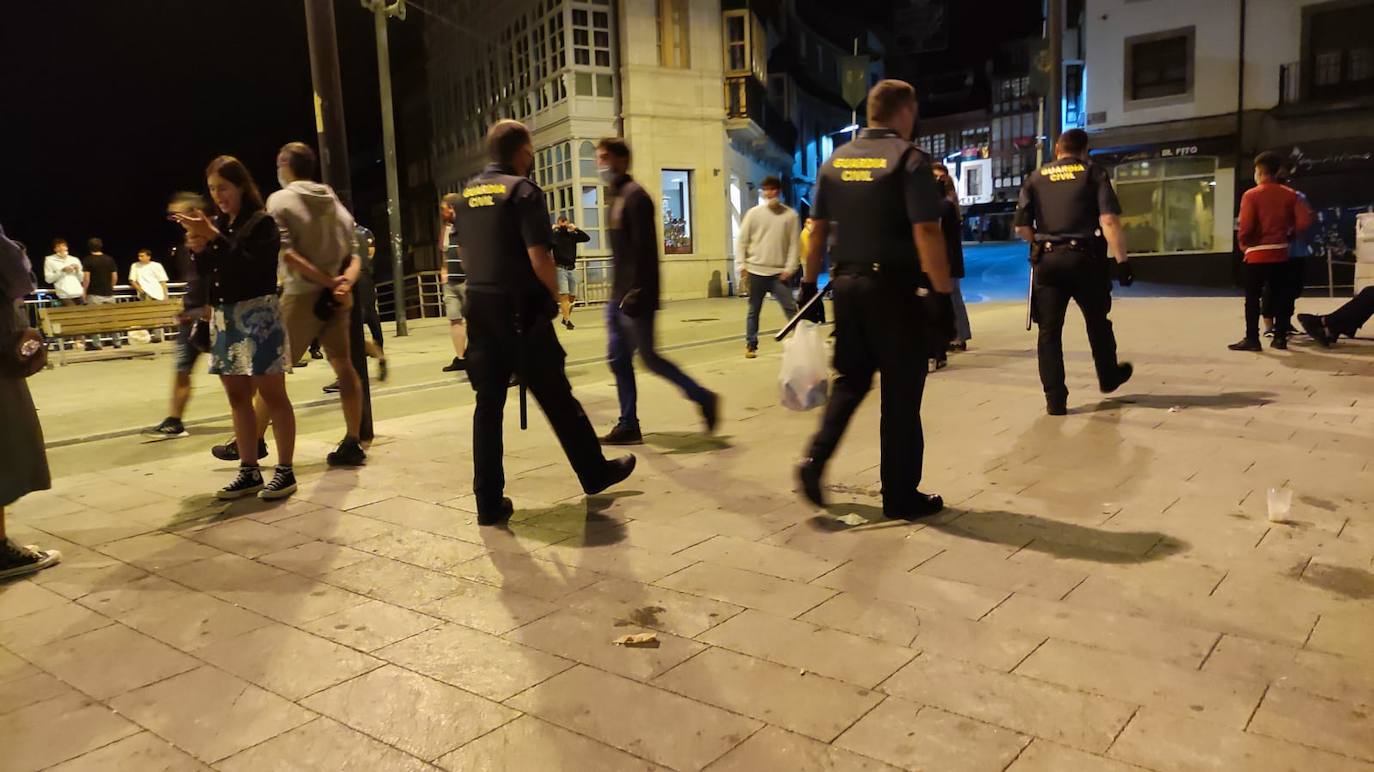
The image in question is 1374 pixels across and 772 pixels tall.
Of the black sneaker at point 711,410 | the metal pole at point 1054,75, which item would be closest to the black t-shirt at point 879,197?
the black sneaker at point 711,410

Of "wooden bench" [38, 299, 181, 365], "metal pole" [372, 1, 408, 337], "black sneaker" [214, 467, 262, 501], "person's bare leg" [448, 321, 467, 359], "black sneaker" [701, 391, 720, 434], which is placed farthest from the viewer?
"metal pole" [372, 1, 408, 337]

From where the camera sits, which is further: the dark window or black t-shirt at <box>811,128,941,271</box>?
the dark window

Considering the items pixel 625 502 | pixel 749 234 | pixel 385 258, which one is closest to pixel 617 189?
pixel 625 502

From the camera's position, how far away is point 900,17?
165ft

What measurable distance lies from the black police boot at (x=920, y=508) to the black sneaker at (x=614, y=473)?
1.34m

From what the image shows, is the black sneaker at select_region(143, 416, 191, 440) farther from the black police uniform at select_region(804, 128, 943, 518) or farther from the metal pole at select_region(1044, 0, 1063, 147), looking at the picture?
the metal pole at select_region(1044, 0, 1063, 147)

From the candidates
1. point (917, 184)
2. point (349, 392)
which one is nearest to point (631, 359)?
point (349, 392)

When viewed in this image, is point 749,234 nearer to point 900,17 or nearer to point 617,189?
point 617,189

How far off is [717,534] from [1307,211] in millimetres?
7727

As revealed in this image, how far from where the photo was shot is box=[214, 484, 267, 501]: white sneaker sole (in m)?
5.27

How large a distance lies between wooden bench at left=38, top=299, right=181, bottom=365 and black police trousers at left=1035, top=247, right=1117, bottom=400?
13160 millimetres

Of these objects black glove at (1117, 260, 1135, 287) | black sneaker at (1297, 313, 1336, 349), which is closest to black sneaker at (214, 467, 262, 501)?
black glove at (1117, 260, 1135, 287)

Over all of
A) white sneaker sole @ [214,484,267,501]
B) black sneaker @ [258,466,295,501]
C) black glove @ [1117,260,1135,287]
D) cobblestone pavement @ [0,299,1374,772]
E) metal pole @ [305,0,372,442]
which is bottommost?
cobblestone pavement @ [0,299,1374,772]

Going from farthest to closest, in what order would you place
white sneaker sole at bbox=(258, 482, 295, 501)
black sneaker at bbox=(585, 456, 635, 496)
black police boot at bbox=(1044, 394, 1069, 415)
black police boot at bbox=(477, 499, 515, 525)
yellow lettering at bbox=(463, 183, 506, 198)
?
black police boot at bbox=(1044, 394, 1069, 415) < white sneaker sole at bbox=(258, 482, 295, 501) < black sneaker at bbox=(585, 456, 635, 496) < black police boot at bbox=(477, 499, 515, 525) < yellow lettering at bbox=(463, 183, 506, 198)
